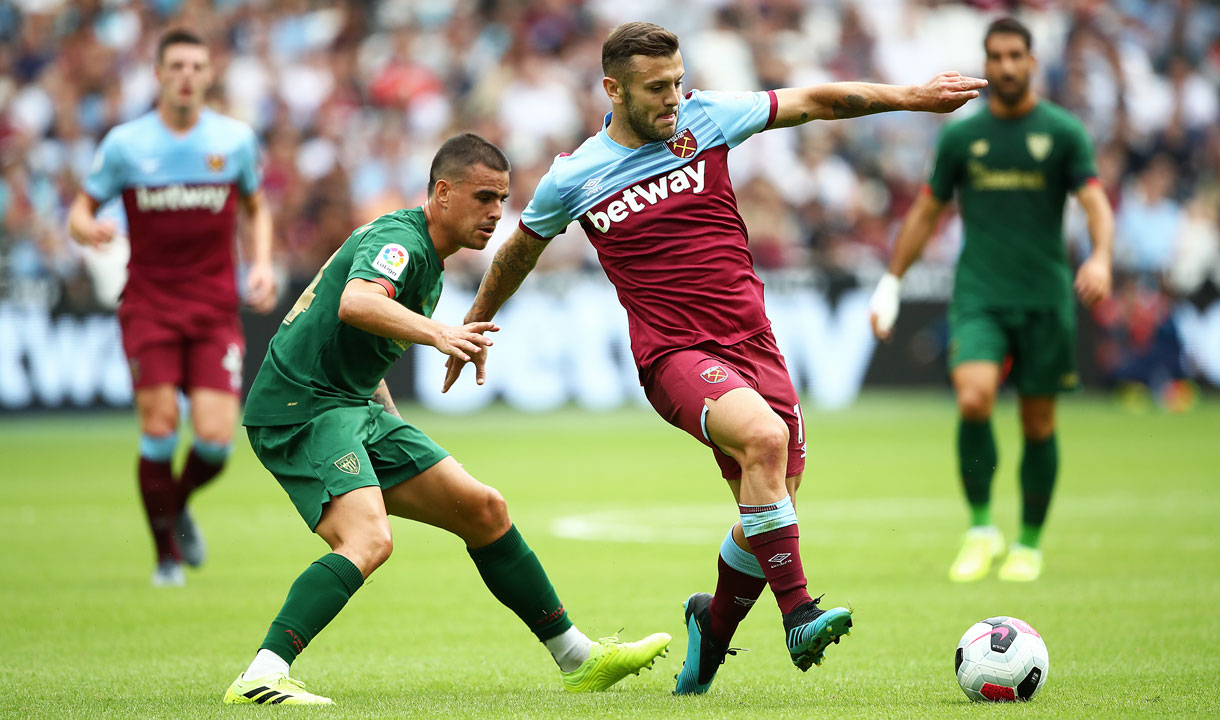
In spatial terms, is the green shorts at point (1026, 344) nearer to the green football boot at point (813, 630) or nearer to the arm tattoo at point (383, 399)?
the arm tattoo at point (383, 399)

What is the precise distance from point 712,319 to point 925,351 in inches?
626

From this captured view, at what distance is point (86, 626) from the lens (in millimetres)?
7074

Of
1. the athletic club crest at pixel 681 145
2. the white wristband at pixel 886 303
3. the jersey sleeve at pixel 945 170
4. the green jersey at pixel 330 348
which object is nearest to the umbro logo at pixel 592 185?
the athletic club crest at pixel 681 145

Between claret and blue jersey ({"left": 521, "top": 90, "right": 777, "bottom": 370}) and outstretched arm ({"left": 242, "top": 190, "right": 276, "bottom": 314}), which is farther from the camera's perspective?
outstretched arm ({"left": 242, "top": 190, "right": 276, "bottom": 314})

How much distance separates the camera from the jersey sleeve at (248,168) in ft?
29.7

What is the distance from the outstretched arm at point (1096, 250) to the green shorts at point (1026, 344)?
36 cm

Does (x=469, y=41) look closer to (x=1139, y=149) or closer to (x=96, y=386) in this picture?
(x=96, y=386)

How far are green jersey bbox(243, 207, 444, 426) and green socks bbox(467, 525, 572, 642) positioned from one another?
29.9 inches

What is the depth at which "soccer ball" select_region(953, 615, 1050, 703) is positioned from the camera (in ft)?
16.7

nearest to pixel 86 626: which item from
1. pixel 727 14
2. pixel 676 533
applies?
pixel 676 533

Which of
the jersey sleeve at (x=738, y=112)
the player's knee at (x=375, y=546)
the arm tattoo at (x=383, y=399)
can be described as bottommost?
the player's knee at (x=375, y=546)

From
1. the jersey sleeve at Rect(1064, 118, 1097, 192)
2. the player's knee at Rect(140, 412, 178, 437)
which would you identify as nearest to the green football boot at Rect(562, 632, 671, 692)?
the player's knee at Rect(140, 412, 178, 437)

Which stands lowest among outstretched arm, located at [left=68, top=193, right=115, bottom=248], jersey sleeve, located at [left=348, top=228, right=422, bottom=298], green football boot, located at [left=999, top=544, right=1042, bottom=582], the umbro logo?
green football boot, located at [left=999, top=544, right=1042, bottom=582]

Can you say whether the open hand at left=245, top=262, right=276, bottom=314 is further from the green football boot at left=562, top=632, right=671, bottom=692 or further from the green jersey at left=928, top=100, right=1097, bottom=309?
the green jersey at left=928, top=100, right=1097, bottom=309
